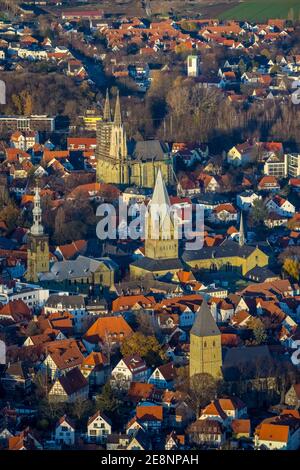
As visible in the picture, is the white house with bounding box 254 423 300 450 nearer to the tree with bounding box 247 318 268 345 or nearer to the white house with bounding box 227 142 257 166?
the tree with bounding box 247 318 268 345

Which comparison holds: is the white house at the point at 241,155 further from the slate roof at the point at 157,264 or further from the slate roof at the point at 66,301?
the slate roof at the point at 66,301

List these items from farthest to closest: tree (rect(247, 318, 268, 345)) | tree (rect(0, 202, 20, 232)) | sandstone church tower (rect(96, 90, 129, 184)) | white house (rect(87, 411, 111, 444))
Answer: sandstone church tower (rect(96, 90, 129, 184))
tree (rect(0, 202, 20, 232))
tree (rect(247, 318, 268, 345))
white house (rect(87, 411, 111, 444))

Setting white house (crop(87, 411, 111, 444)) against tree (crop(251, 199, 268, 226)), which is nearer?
white house (crop(87, 411, 111, 444))

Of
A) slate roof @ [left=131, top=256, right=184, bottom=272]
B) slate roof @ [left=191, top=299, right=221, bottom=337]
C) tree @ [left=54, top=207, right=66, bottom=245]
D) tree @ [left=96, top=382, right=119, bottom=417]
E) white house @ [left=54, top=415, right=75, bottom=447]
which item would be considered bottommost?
white house @ [left=54, top=415, right=75, bottom=447]

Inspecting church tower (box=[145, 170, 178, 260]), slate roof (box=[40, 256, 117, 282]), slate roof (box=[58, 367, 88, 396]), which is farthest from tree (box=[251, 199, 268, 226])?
slate roof (box=[58, 367, 88, 396])
